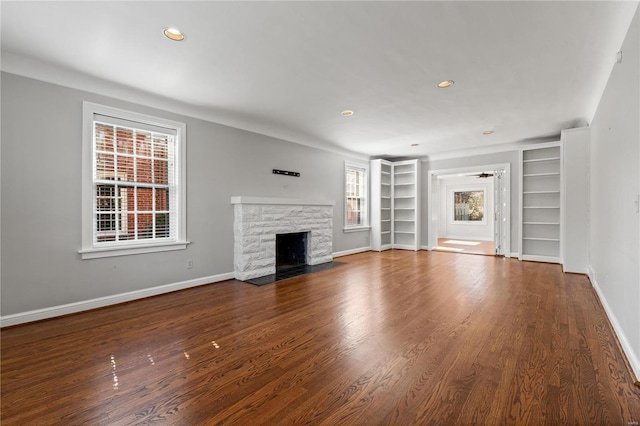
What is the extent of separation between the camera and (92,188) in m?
3.34

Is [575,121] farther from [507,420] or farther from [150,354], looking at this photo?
[150,354]

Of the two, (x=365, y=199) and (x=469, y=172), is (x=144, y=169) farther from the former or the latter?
(x=469, y=172)

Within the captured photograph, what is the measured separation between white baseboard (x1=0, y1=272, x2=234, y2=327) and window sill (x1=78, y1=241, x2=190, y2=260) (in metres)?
0.48

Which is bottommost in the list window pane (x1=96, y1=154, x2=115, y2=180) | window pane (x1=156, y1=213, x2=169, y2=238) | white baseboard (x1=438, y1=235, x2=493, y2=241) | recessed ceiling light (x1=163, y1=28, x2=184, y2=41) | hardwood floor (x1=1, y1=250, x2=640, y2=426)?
hardwood floor (x1=1, y1=250, x2=640, y2=426)

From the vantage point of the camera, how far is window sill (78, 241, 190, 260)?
330 centimetres

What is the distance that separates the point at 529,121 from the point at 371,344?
4685mm

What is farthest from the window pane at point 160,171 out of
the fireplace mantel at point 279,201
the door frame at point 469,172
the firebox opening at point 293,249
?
the door frame at point 469,172

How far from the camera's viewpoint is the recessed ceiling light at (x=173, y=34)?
7.87 ft

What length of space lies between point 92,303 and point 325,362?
2.84 metres

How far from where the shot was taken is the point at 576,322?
2.83m

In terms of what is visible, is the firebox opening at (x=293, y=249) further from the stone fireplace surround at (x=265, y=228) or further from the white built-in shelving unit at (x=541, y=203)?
the white built-in shelving unit at (x=541, y=203)

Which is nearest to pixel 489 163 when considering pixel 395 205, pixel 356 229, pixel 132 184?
pixel 395 205

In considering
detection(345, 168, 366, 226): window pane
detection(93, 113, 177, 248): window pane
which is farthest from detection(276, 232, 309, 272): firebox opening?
detection(93, 113, 177, 248): window pane

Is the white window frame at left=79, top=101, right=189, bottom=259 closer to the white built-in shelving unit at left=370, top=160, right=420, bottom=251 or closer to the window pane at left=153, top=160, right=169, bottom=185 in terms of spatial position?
the window pane at left=153, top=160, right=169, bottom=185
